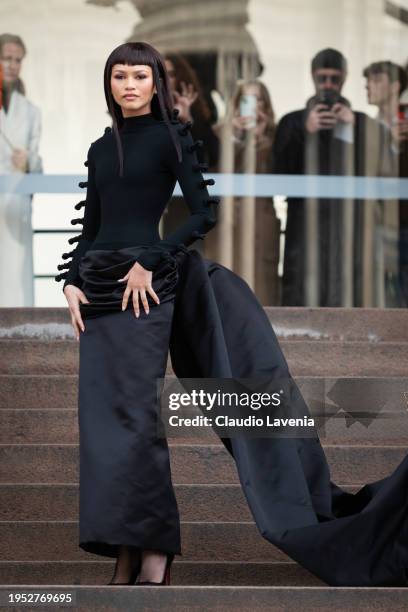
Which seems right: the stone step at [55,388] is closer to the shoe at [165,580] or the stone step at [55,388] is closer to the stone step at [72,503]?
the stone step at [72,503]

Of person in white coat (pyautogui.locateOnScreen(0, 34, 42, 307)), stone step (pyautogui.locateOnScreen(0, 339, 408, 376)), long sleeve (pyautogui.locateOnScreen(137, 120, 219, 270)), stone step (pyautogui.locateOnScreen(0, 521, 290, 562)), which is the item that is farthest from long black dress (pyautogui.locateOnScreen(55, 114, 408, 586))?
person in white coat (pyautogui.locateOnScreen(0, 34, 42, 307))

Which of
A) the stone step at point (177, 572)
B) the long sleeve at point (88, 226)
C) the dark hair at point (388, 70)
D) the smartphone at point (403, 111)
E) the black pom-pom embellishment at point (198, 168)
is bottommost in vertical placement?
the stone step at point (177, 572)

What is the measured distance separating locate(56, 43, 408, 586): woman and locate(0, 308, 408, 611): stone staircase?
19 centimetres

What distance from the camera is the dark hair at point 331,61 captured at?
35.6 feet

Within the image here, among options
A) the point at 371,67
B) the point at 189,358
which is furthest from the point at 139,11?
the point at 189,358

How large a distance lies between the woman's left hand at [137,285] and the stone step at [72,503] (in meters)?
1.20

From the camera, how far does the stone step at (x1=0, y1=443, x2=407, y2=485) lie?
5332mm

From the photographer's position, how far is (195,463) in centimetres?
536

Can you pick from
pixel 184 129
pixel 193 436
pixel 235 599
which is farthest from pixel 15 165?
pixel 235 599

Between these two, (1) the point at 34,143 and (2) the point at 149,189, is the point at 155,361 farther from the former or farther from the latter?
(1) the point at 34,143

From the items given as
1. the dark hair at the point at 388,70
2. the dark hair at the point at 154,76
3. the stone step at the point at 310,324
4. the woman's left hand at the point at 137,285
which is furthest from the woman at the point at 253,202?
the woman's left hand at the point at 137,285

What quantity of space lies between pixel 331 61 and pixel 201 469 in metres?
6.12

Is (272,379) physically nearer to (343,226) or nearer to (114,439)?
(114,439)
